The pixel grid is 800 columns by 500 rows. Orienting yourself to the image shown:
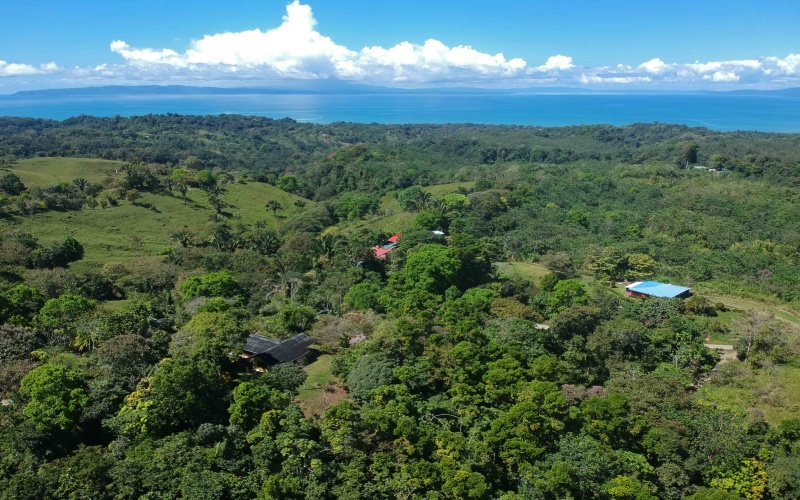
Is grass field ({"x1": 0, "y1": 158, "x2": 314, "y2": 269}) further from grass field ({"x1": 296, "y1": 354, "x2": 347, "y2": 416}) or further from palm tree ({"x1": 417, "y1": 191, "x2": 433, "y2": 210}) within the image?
grass field ({"x1": 296, "y1": 354, "x2": 347, "y2": 416})

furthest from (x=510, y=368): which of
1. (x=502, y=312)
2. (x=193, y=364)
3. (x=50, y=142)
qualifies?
(x=50, y=142)

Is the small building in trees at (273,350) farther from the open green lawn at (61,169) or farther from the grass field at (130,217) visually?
the open green lawn at (61,169)

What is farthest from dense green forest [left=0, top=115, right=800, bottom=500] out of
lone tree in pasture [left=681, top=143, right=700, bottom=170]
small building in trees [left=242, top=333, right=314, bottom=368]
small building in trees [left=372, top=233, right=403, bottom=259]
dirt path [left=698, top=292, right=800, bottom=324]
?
lone tree in pasture [left=681, top=143, right=700, bottom=170]

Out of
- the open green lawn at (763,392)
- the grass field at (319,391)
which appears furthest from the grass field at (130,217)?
the open green lawn at (763,392)

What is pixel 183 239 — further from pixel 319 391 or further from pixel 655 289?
pixel 655 289

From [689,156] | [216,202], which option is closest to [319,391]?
[216,202]

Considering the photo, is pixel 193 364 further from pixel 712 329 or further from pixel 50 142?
pixel 50 142
